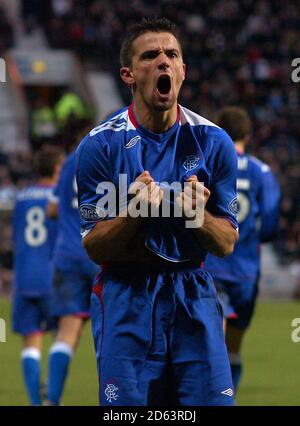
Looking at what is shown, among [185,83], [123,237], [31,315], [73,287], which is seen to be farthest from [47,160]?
[185,83]

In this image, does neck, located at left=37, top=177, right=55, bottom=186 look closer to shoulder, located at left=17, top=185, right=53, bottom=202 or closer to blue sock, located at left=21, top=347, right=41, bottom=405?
shoulder, located at left=17, top=185, right=53, bottom=202

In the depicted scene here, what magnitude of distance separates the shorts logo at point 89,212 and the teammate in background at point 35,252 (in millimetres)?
4260

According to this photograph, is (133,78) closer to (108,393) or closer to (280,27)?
(108,393)

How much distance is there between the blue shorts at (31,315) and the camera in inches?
333

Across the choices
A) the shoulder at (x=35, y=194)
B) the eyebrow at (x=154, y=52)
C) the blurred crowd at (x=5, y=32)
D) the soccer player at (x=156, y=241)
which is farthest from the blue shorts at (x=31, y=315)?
the blurred crowd at (x=5, y=32)

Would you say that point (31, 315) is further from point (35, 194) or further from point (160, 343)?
point (160, 343)

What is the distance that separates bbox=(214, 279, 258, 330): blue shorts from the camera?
24.7 feet

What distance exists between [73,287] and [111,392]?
3.65 metres

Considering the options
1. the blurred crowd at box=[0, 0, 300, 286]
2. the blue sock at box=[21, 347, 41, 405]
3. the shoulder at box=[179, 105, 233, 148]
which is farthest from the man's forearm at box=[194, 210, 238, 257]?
the blurred crowd at box=[0, 0, 300, 286]

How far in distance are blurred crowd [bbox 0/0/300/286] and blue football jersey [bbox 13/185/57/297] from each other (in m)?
13.9

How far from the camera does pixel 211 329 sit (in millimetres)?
3932

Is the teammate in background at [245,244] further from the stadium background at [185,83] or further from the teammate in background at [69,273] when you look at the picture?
the stadium background at [185,83]

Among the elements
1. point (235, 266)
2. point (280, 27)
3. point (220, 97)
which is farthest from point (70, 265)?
point (280, 27)
